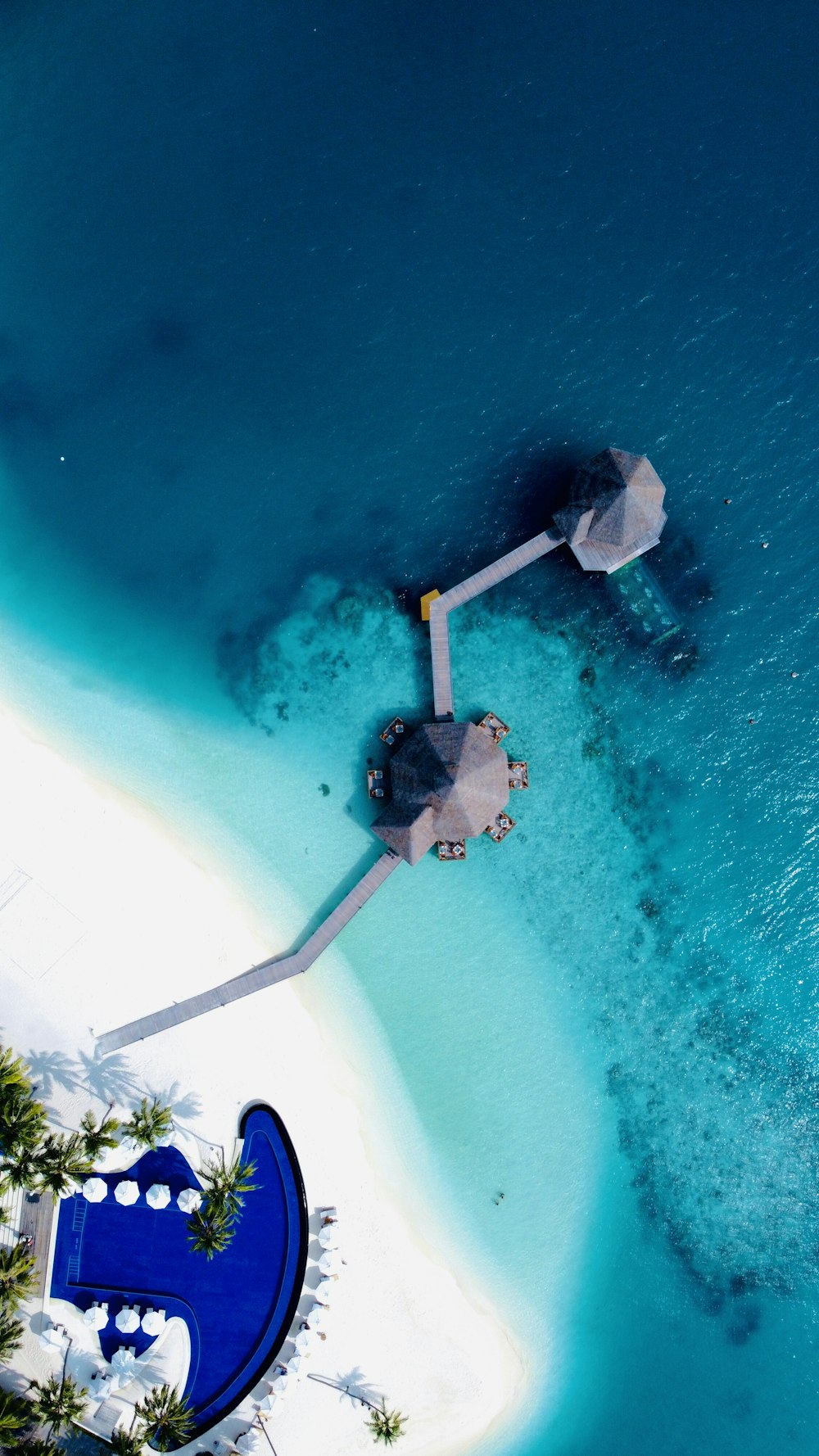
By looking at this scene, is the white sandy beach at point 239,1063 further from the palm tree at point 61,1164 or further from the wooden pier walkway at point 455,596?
the wooden pier walkway at point 455,596

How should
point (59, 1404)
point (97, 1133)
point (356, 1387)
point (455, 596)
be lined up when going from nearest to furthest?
1. point (59, 1404)
2. point (97, 1133)
3. point (356, 1387)
4. point (455, 596)

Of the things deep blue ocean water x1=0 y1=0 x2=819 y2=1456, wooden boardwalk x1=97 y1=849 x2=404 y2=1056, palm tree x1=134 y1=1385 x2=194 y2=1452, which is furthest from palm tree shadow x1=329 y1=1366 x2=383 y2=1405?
wooden boardwalk x1=97 y1=849 x2=404 y2=1056

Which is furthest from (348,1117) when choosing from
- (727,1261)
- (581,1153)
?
(727,1261)

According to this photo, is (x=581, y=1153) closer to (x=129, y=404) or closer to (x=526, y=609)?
(x=526, y=609)

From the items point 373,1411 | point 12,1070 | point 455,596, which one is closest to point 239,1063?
point 12,1070

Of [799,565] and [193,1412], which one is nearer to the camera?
[193,1412]

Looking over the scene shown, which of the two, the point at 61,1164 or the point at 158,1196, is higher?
the point at 158,1196

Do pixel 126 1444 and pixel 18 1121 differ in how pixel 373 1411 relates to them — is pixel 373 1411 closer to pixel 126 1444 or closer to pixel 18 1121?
pixel 126 1444

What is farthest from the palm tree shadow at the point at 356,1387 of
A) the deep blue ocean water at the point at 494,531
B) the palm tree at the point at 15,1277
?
the palm tree at the point at 15,1277
